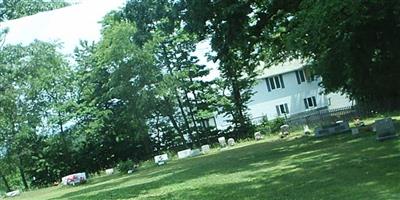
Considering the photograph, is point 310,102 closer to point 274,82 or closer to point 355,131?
point 274,82

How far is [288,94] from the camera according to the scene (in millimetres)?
62312

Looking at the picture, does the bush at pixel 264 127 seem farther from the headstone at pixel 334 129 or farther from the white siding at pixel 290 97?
the headstone at pixel 334 129

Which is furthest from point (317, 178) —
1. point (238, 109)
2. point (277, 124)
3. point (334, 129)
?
point (238, 109)

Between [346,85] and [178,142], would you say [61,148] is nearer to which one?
[178,142]

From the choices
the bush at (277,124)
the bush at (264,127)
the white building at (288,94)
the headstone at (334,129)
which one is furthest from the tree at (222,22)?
the white building at (288,94)

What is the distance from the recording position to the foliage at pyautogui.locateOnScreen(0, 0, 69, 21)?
13.2 metres

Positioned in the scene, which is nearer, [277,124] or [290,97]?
[277,124]

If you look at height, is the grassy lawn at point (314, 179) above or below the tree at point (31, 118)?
below

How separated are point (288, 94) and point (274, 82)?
6.83ft

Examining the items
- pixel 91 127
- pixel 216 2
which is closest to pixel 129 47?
pixel 91 127

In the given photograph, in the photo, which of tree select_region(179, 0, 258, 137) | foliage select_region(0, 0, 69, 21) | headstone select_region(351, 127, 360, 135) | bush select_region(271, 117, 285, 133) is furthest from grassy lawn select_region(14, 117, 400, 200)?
bush select_region(271, 117, 285, 133)

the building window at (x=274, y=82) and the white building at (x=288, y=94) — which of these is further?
the building window at (x=274, y=82)

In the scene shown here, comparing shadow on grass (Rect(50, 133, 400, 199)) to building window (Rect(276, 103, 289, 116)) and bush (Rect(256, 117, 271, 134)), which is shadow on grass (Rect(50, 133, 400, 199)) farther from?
building window (Rect(276, 103, 289, 116))

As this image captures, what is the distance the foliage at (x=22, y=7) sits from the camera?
13.2 meters
